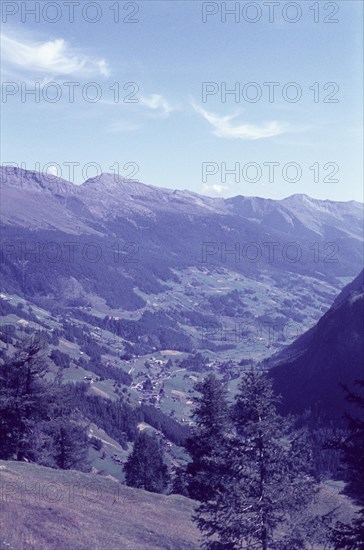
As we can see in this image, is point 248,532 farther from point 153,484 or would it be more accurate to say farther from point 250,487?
point 153,484

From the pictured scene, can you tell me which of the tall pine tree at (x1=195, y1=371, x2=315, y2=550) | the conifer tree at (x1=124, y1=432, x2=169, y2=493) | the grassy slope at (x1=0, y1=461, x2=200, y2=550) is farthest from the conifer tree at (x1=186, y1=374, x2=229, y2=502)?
the tall pine tree at (x1=195, y1=371, x2=315, y2=550)

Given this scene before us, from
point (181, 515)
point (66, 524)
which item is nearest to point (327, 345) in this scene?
point (181, 515)

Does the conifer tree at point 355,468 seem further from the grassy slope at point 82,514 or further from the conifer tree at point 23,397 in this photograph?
the conifer tree at point 23,397

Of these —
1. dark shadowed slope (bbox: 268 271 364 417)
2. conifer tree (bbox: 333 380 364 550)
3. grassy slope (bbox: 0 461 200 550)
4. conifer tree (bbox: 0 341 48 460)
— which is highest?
conifer tree (bbox: 333 380 364 550)

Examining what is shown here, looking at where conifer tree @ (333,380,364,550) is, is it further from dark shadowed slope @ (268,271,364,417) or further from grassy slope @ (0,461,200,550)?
dark shadowed slope @ (268,271,364,417)

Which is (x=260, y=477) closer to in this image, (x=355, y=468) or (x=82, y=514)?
(x=355, y=468)

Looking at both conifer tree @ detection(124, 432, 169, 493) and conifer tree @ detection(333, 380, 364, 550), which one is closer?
conifer tree @ detection(333, 380, 364, 550)

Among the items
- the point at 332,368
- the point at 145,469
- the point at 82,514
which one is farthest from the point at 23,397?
the point at 332,368

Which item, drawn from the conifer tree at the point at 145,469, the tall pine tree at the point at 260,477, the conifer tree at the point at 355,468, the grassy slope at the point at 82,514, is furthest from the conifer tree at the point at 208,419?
the conifer tree at the point at 355,468
